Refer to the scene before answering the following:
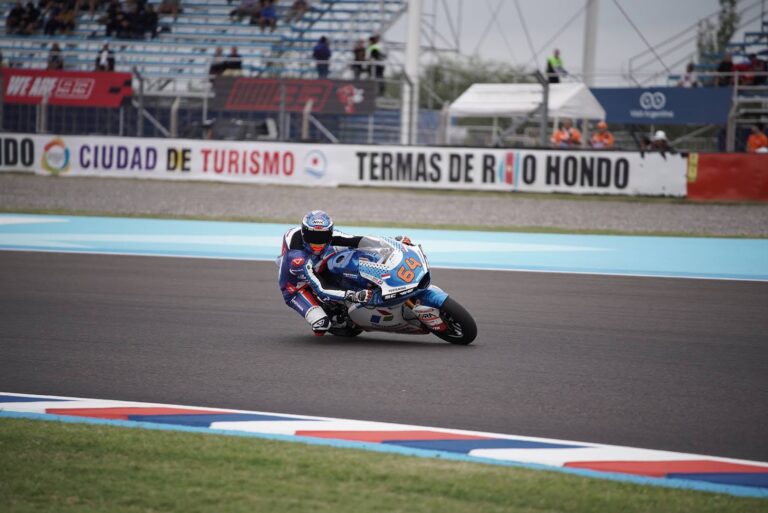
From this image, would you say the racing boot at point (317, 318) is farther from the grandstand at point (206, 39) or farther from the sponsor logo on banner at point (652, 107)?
the grandstand at point (206, 39)

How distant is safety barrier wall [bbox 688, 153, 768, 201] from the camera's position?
21688 mm

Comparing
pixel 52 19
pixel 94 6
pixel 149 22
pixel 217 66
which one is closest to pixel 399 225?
pixel 217 66

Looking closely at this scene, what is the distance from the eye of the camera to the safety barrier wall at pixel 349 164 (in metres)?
22.6

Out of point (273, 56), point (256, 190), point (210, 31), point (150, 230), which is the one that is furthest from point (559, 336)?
point (210, 31)

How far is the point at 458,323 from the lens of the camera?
852cm

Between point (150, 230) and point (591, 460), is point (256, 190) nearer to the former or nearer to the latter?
point (150, 230)

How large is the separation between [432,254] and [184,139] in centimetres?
1218

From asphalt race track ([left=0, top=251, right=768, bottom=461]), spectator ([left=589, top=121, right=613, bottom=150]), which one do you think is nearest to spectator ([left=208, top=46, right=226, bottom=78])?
spectator ([left=589, top=121, right=613, bottom=150])

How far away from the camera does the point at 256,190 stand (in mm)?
24766

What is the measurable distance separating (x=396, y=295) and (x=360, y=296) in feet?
0.94

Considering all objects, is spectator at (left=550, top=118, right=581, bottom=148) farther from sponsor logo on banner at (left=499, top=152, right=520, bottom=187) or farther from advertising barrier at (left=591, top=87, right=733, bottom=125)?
sponsor logo on banner at (left=499, top=152, right=520, bottom=187)

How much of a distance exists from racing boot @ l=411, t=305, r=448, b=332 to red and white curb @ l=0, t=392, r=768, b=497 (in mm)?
2522

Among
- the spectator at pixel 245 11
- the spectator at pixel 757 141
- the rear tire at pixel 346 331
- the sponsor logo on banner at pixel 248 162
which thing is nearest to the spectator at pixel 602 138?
Result: the spectator at pixel 757 141

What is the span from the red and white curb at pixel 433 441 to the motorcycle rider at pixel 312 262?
2.37 m
